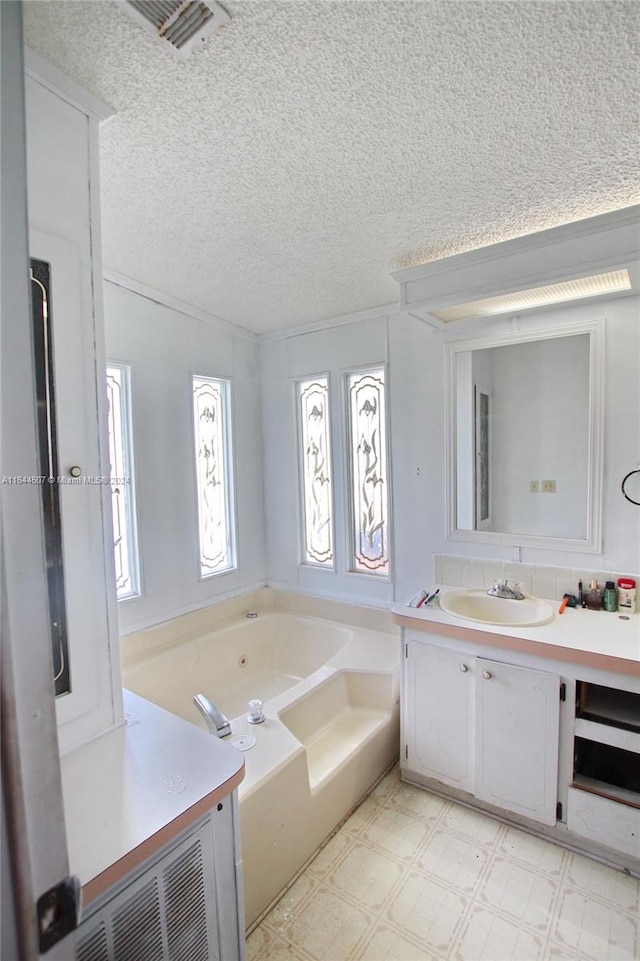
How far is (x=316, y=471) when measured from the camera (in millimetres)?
3021

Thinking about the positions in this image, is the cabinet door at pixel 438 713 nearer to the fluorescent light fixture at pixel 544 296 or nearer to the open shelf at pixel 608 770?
the open shelf at pixel 608 770

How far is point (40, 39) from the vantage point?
996 mm

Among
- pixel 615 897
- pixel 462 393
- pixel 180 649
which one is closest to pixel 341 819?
pixel 615 897

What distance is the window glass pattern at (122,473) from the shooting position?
2.31 m

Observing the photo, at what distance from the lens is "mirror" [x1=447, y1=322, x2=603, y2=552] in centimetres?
203

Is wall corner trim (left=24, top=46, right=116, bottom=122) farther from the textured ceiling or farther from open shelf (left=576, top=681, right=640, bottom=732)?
open shelf (left=576, top=681, right=640, bottom=732)

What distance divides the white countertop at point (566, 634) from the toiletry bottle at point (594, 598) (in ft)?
0.12

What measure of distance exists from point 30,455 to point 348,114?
1290 mm

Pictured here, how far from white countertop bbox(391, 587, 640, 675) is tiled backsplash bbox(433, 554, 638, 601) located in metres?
0.10

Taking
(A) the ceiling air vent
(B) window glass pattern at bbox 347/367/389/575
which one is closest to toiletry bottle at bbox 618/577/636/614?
(B) window glass pattern at bbox 347/367/389/575

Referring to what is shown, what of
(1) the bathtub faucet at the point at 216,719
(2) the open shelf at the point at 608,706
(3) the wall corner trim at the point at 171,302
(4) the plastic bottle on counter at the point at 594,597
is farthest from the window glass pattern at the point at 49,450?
(4) the plastic bottle on counter at the point at 594,597

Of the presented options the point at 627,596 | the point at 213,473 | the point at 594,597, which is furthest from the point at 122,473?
the point at 627,596

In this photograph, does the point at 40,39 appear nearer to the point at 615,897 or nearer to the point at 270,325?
the point at 270,325

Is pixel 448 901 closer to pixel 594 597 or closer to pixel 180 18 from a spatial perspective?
pixel 594 597
